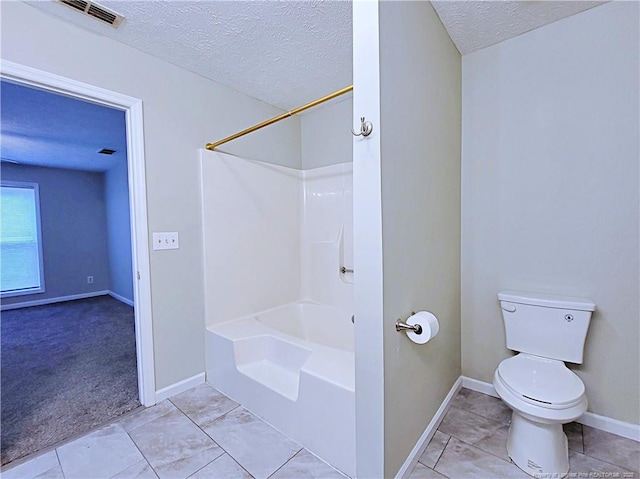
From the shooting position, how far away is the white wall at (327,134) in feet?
8.63

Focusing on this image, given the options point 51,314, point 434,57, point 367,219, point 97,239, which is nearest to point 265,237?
point 367,219

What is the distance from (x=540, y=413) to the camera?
50.5 inches

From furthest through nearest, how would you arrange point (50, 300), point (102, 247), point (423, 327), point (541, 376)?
point (102, 247) → point (50, 300) → point (541, 376) → point (423, 327)

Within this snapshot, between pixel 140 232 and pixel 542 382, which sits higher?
pixel 140 232

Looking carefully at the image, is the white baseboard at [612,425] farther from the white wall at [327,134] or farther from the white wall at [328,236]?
the white wall at [327,134]

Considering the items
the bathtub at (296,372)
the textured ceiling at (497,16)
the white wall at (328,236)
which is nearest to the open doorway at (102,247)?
the bathtub at (296,372)

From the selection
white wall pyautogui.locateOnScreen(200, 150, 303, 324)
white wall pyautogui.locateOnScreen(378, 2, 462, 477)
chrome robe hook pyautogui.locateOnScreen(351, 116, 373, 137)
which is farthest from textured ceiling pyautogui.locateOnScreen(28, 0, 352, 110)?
chrome robe hook pyautogui.locateOnScreen(351, 116, 373, 137)

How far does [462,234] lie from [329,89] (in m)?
1.60

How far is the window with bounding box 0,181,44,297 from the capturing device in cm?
463

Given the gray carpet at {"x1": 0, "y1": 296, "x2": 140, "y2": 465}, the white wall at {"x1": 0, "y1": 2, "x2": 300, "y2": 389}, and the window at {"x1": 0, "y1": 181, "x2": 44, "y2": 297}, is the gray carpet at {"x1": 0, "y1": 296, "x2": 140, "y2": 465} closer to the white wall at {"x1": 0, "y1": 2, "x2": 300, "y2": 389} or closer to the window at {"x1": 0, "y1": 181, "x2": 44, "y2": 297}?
the white wall at {"x1": 0, "y1": 2, "x2": 300, "y2": 389}

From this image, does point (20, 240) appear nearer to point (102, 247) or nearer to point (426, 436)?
point (102, 247)

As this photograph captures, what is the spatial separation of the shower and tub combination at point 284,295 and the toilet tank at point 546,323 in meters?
1.03

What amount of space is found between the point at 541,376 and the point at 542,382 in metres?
0.07

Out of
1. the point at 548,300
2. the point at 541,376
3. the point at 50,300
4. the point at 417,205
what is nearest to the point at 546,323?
the point at 548,300
